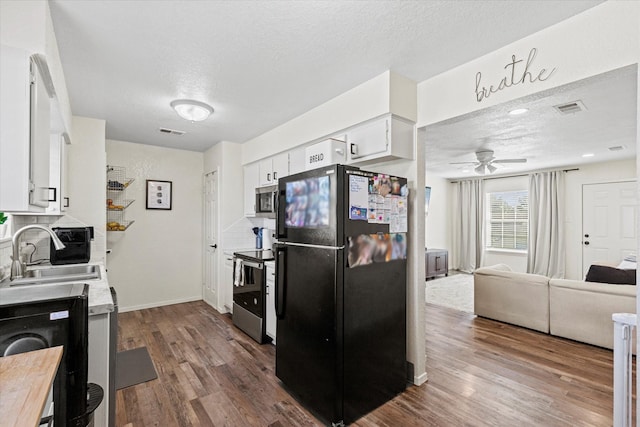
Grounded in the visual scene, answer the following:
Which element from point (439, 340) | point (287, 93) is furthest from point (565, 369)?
point (287, 93)

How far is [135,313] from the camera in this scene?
175 inches

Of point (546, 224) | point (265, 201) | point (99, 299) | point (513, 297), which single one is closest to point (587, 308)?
point (513, 297)

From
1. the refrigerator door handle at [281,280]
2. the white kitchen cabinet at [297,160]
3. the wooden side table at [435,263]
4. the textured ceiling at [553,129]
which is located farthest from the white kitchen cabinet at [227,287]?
the wooden side table at [435,263]

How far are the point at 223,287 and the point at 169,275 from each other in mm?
1057

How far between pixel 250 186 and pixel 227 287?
150 centimetres

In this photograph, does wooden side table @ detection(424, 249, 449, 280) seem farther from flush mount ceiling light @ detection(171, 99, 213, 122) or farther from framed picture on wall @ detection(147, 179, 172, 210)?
flush mount ceiling light @ detection(171, 99, 213, 122)

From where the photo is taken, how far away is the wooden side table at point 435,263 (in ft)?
22.2

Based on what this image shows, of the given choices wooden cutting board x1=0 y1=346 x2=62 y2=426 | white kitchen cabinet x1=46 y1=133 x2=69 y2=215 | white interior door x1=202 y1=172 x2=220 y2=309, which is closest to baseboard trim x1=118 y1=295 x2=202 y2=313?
white interior door x1=202 y1=172 x2=220 y2=309

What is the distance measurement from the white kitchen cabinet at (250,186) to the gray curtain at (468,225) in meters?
5.62

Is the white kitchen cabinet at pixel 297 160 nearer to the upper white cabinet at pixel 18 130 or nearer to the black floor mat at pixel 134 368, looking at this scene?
the upper white cabinet at pixel 18 130

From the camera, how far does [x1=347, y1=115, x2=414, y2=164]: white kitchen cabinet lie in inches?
94.8

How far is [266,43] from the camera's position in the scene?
2.03 meters

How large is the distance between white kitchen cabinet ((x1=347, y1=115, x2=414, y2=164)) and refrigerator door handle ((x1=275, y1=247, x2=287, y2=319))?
104cm

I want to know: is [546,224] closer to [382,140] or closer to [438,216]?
[438,216]
